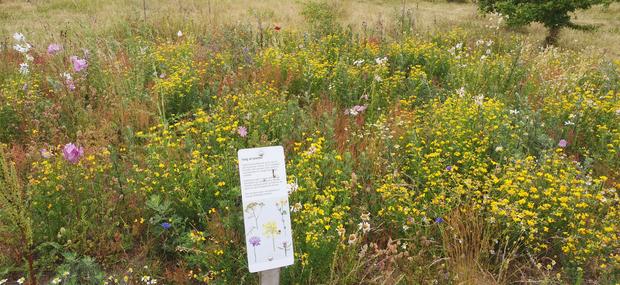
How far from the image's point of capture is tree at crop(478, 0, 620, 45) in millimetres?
9508

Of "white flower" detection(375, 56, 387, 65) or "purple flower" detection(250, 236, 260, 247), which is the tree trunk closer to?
"white flower" detection(375, 56, 387, 65)

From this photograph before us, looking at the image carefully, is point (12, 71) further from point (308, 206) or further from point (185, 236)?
point (308, 206)

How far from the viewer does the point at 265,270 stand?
2240 millimetres

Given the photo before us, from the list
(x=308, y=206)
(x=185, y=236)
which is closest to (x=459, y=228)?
(x=308, y=206)

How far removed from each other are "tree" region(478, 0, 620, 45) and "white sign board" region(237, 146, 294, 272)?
907 cm

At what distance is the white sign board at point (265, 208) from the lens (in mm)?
2150

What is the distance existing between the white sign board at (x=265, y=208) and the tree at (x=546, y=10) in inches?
357

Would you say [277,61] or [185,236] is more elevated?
[277,61]

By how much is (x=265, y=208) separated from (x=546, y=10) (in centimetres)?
992

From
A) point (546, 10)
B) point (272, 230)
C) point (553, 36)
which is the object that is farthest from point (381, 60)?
point (553, 36)

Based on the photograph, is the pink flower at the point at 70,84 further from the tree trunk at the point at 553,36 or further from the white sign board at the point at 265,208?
the tree trunk at the point at 553,36

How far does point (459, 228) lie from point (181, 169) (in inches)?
76.6

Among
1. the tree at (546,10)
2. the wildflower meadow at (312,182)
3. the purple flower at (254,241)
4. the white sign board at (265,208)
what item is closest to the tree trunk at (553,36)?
the tree at (546,10)

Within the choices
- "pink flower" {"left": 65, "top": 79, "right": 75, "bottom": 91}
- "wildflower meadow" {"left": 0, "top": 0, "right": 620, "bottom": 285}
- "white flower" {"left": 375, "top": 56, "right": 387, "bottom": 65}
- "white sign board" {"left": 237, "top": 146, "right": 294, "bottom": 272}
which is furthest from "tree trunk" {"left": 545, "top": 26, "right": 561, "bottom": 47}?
"white sign board" {"left": 237, "top": 146, "right": 294, "bottom": 272}
